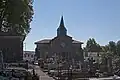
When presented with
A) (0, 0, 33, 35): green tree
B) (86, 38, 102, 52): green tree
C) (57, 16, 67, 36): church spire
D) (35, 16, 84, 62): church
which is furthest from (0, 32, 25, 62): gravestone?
(86, 38, 102, 52): green tree

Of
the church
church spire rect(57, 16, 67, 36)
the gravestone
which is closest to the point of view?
the gravestone

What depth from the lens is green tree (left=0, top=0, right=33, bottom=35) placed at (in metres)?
51.9

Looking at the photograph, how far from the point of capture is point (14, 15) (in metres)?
51.8

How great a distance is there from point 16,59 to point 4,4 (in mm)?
11622

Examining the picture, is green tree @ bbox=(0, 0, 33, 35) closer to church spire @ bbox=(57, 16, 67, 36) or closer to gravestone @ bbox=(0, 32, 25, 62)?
gravestone @ bbox=(0, 32, 25, 62)

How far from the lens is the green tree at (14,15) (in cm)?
5188

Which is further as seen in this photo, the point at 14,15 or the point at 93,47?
the point at 93,47

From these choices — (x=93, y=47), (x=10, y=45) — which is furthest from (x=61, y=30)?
(x=10, y=45)

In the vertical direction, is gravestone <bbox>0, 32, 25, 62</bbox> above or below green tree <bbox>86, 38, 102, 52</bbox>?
below

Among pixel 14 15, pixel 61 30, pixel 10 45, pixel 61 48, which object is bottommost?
pixel 10 45

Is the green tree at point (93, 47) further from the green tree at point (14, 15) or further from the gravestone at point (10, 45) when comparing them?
the gravestone at point (10, 45)

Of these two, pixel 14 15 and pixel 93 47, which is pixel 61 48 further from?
pixel 93 47

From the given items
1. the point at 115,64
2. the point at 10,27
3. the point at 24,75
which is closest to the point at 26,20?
the point at 10,27

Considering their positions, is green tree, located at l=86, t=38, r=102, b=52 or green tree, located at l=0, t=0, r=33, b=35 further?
green tree, located at l=86, t=38, r=102, b=52
